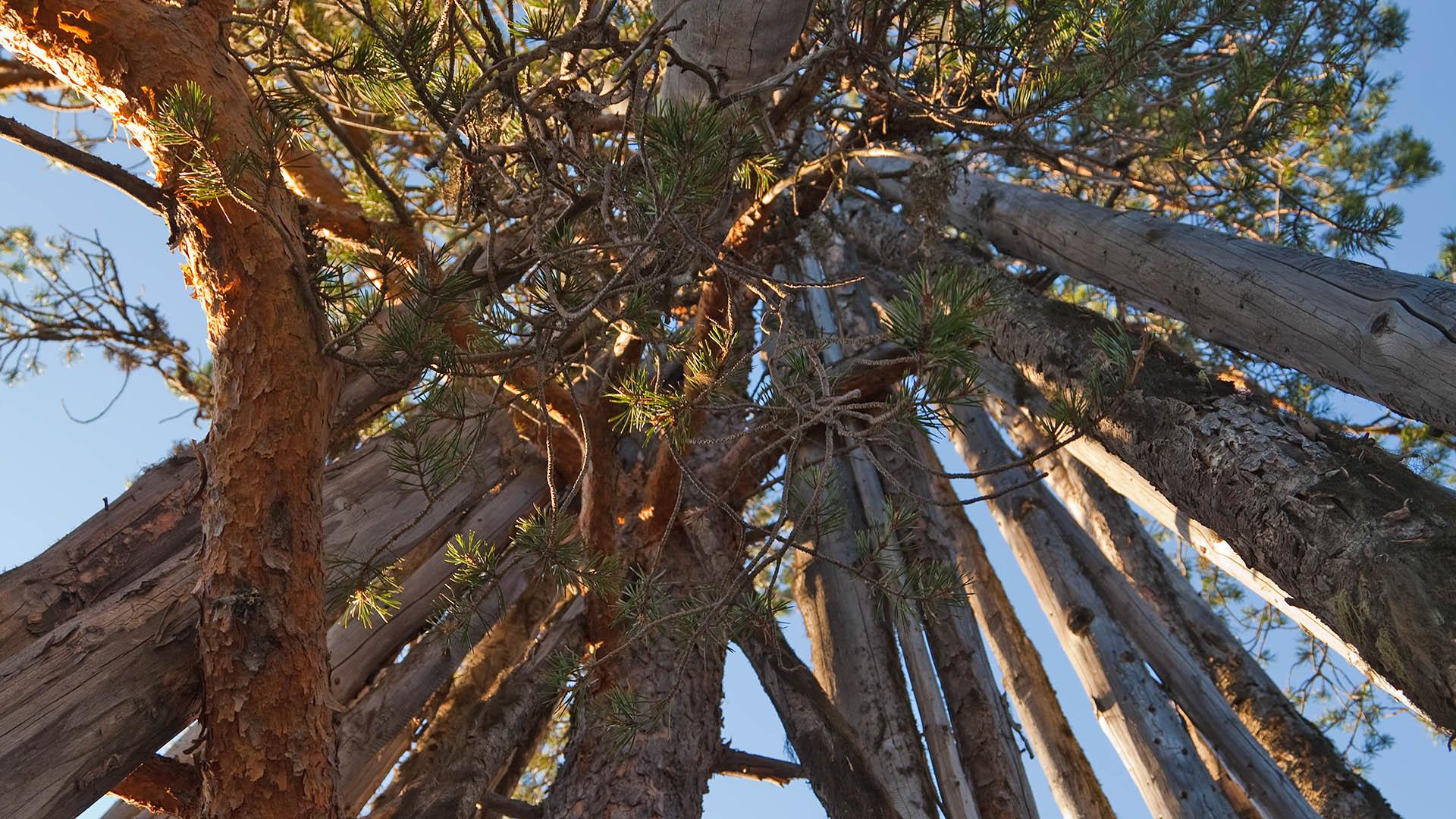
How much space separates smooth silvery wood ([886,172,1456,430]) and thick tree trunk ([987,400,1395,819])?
28.5 inches

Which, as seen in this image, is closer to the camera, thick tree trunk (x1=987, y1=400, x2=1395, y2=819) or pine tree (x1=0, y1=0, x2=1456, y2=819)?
pine tree (x1=0, y1=0, x2=1456, y2=819)

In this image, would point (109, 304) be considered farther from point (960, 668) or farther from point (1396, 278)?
point (1396, 278)

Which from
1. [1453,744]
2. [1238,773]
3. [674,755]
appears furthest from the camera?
[1238,773]

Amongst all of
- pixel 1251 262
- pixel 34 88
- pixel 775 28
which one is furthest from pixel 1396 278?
pixel 34 88

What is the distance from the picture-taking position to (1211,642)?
3604 millimetres

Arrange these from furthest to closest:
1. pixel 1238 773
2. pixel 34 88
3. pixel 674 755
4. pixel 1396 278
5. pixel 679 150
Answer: pixel 34 88 < pixel 1238 773 < pixel 674 755 < pixel 1396 278 < pixel 679 150

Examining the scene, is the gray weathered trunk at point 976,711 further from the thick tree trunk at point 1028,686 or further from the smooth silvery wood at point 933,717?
the thick tree trunk at point 1028,686

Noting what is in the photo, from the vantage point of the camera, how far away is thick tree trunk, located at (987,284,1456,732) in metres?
1.20

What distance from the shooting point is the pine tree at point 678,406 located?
Answer: 4.60 ft

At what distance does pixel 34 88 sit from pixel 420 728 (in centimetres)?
275

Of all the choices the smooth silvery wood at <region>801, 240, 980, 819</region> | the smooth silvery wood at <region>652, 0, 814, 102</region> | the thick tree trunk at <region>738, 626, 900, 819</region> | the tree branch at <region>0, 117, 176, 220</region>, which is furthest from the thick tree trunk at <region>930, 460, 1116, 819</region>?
the tree branch at <region>0, 117, 176, 220</region>

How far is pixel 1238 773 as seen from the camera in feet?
9.65

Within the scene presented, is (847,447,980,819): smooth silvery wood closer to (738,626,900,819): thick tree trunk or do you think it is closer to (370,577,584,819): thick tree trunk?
(738,626,900,819): thick tree trunk

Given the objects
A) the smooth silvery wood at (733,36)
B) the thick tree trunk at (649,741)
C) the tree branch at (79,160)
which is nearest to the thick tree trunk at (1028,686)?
the thick tree trunk at (649,741)
